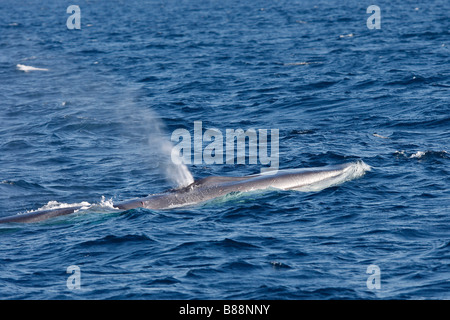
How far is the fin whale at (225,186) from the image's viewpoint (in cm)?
2212

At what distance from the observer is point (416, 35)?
6194cm

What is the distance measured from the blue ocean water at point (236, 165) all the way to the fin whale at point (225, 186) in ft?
1.26

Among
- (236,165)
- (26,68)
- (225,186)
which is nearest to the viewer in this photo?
(225,186)

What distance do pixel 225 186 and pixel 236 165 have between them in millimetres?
4688

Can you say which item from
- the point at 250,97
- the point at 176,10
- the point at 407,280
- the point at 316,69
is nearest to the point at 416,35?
the point at 316,69

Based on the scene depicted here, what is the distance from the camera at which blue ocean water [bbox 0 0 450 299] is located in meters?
17.2

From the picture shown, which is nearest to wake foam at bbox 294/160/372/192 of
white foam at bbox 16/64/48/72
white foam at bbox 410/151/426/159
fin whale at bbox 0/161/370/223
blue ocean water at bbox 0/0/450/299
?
fin whale at bbox 0/161/370/223

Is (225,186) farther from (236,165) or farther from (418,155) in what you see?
(418,155)

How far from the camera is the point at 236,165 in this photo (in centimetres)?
2805

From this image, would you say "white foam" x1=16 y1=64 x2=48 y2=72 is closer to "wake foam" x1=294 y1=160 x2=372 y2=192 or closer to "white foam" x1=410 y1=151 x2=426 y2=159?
"wake foam" x1=294 y1=160 x2=372 y2=192

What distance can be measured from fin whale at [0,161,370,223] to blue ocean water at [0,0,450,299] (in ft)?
1.26

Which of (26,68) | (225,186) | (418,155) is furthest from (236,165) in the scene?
(26,68)
